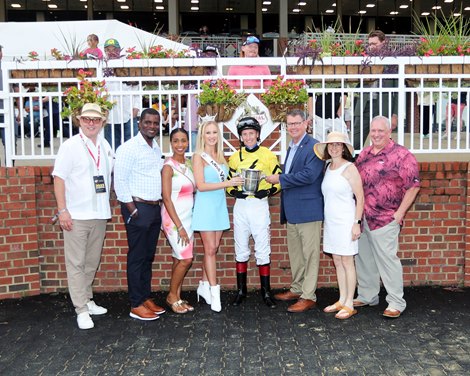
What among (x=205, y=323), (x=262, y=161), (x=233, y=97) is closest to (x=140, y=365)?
(x=205, y=323)

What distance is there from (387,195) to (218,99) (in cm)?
204

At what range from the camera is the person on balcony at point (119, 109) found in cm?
698

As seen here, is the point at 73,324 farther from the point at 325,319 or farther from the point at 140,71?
the point at 140,71

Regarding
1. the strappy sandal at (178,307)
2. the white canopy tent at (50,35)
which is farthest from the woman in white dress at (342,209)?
the white canopy tent at (50,35)

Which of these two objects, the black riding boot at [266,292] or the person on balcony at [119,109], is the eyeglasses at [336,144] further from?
the person on balcony at [119,109]

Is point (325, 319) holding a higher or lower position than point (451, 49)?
lower

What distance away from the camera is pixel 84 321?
5.73m

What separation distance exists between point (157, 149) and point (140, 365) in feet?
7.14

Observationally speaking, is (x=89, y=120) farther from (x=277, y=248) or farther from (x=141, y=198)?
(x=277, y=248)

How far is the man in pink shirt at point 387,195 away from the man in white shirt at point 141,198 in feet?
6.68

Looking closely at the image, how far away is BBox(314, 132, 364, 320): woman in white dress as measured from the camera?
586 centimetres

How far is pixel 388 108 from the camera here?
284 inches

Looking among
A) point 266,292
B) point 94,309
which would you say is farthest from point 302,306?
point 94,309

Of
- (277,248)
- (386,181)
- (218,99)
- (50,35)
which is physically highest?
(50,35)
